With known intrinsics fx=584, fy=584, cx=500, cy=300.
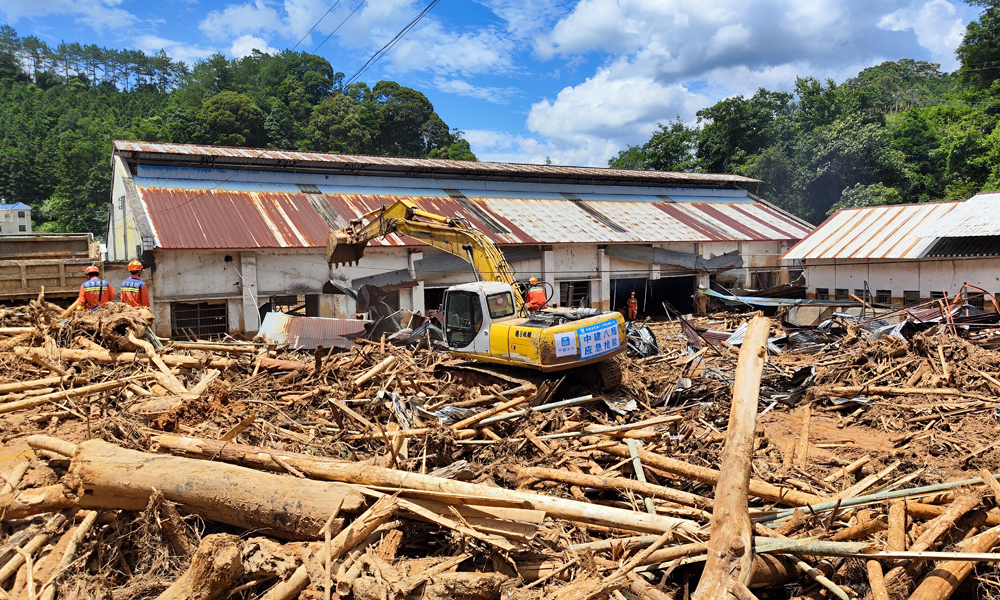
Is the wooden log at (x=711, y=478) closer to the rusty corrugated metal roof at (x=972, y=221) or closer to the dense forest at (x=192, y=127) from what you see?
the rusty corrugated metal roof at (x=972, y=221)

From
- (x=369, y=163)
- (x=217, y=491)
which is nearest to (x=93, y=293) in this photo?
(x=217, y=491)

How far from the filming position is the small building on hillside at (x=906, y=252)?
62.0ft

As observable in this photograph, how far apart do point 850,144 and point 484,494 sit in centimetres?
3920

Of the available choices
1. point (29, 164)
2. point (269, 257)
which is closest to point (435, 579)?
point (269, 257)

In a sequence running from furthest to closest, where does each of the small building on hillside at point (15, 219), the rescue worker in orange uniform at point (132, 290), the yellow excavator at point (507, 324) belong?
the small building on hillside at point (15, 219)
the rescue worker in orange uniform at point (132, 290)
the yellow excavator at point (507, 324)

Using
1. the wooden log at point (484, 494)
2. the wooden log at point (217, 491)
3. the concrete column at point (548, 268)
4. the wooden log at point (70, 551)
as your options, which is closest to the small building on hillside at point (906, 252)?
the concrete column at point (548, 268)

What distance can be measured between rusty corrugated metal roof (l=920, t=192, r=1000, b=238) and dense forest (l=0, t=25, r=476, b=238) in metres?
38.3

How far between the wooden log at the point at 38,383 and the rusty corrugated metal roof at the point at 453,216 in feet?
26.3

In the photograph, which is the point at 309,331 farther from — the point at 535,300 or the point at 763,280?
the point at 763,280

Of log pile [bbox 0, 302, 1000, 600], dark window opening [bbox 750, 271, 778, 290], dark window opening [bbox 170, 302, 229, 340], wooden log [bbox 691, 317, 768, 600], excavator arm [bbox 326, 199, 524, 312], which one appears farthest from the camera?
dark window opening [bbox 750, 271, 778, 290]

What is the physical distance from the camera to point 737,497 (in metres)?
3.70

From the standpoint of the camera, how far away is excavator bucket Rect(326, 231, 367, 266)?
44.0ft

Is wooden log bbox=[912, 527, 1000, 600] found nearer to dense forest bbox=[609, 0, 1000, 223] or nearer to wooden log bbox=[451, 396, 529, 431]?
wooden log bbox=[451, 396, 529, 431]

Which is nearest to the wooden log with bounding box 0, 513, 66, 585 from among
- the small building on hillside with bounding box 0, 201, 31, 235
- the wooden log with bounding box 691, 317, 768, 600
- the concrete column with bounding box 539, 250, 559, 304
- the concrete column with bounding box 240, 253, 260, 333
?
the wooden log with bounding box 691, 317, 768, 600
